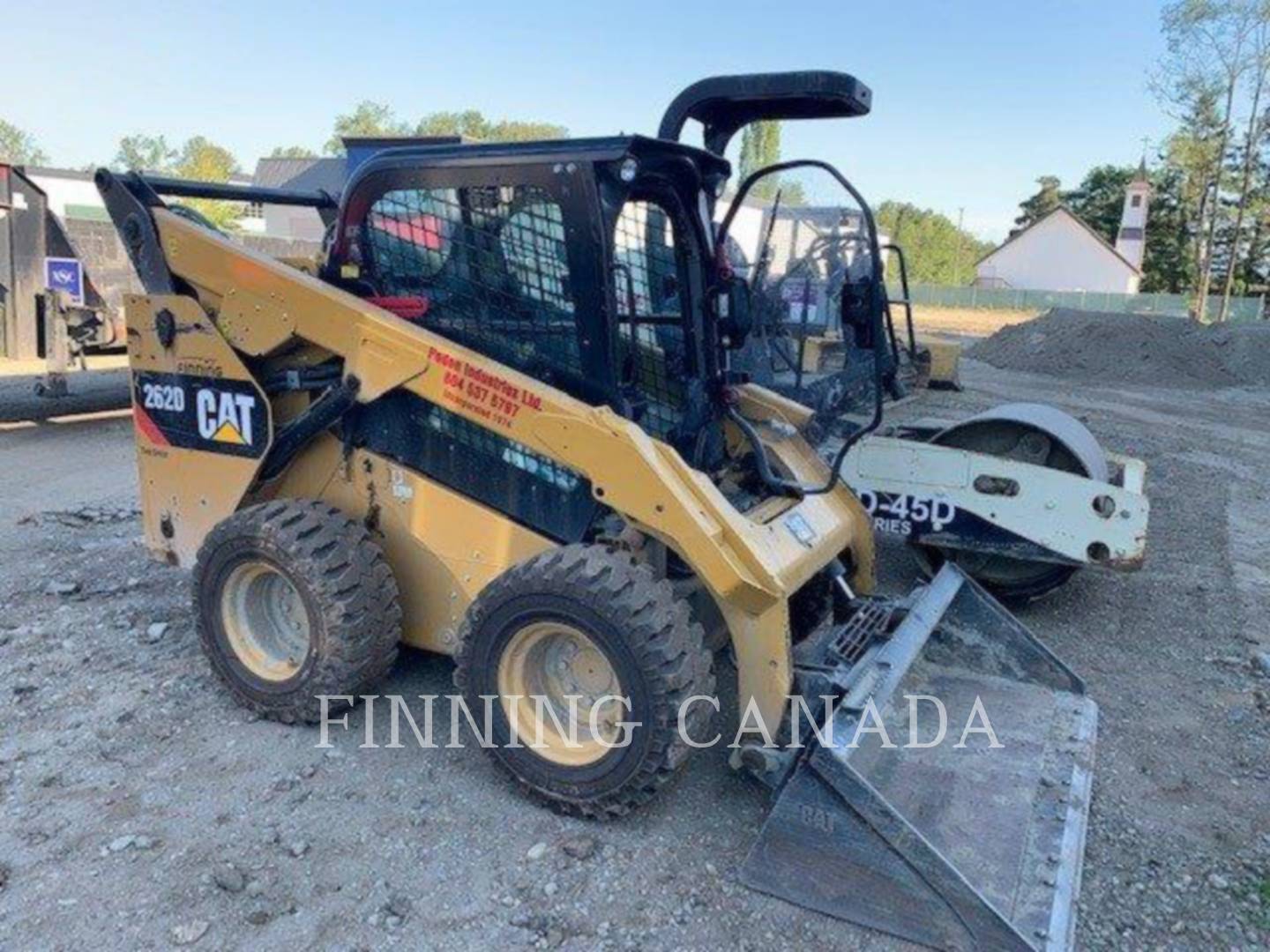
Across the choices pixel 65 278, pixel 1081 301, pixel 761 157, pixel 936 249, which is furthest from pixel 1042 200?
pixel 65 278

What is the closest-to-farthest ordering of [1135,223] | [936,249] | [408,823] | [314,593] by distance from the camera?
[408,823]
[314,593]
[1135,223]
[936,249]

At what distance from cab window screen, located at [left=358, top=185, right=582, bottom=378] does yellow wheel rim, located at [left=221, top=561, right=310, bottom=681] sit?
1132 millimetres

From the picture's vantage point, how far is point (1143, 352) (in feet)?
64.2

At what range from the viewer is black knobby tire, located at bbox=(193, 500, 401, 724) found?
335 centimetres

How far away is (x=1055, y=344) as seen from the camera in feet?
68.3

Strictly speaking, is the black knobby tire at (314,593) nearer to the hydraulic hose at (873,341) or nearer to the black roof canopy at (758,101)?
the hydraulic hose at (873,341)

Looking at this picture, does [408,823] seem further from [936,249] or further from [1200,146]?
[936,249]

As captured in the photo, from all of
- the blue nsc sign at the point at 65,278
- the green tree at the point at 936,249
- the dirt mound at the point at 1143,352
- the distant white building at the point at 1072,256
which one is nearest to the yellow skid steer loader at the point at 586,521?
the blue nsc sign at the point at 65,278

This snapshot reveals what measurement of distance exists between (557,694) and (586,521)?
1.86 feet

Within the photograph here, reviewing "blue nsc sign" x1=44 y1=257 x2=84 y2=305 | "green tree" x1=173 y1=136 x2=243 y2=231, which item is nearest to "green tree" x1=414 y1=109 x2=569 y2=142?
"green tree" x1=173 y1=136 x2=243 y2=231

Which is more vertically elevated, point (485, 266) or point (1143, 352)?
point (485, 266)

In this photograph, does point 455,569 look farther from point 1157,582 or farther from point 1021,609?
point 1157,582

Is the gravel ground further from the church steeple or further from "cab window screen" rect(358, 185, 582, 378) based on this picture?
the church steeple

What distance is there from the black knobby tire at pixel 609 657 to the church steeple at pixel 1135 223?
57.8 meters
